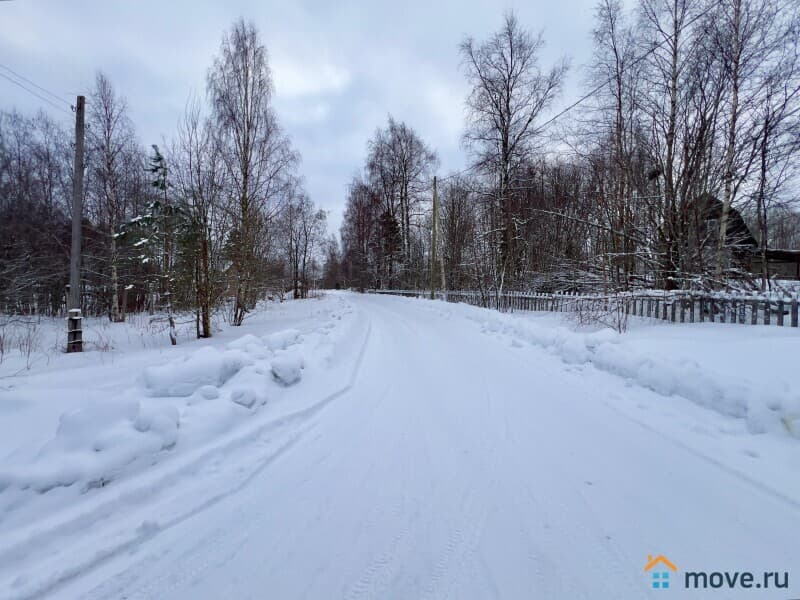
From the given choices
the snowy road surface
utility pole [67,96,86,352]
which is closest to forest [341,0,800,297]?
the snowy road surface

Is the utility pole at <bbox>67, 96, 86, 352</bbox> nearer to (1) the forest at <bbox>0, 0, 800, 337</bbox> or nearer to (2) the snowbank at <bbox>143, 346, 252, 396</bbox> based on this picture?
(1) the forest at <bbox>0, 0, 800, 337</bbox>

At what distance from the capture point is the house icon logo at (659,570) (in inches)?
60.6

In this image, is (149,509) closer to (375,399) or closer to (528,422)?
(375,399)

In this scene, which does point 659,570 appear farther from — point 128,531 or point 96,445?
point 96,445

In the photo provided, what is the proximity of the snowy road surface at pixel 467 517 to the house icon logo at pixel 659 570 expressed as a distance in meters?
0.03

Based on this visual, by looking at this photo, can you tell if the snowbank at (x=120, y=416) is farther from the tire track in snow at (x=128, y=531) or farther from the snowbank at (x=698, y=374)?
the snowbank at (x=698, y=374)

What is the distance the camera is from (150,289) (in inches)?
353

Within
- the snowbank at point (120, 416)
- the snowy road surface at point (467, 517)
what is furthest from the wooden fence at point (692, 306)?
the snowbank at point (120, 416)

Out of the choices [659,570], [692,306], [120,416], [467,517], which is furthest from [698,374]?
[120,416]

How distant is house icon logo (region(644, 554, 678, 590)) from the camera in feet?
5.05

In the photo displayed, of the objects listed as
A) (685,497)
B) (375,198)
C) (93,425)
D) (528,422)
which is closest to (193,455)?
(93,425)

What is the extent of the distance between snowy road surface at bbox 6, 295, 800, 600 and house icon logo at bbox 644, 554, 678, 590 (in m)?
0.03

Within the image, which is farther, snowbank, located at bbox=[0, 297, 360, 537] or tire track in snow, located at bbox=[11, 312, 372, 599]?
snowbank, located at bbox=[0, 297, 360, 537]

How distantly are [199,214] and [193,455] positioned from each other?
8286 mm
